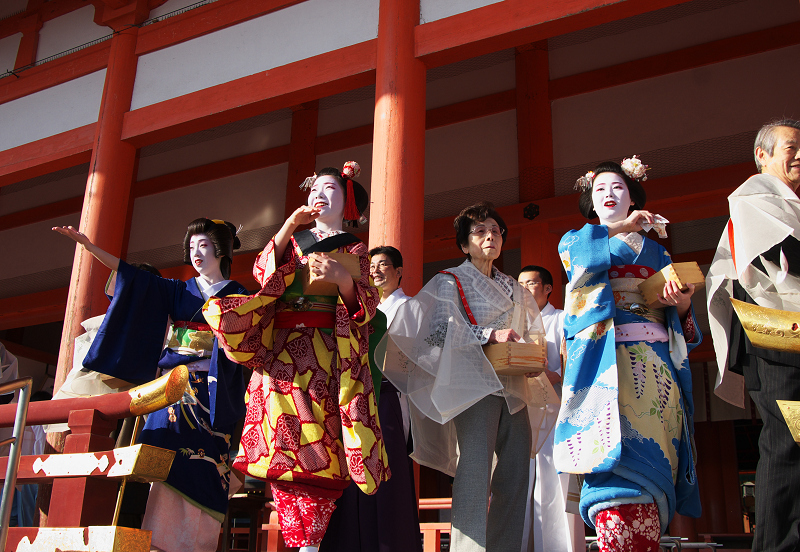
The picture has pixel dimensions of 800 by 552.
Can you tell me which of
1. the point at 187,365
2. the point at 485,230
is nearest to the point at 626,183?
the point at 485,230

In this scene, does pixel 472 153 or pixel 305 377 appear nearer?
pixel 305 377

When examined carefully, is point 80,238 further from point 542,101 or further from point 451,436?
point 542,101

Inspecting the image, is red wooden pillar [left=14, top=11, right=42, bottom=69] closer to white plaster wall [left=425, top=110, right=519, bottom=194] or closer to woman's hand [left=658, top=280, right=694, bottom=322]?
white plaster wall [left=425, top=110, right=519, bottom=194]

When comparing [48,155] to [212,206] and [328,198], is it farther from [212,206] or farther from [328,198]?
[328,198]

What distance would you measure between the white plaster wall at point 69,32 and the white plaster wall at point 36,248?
7.70 ft

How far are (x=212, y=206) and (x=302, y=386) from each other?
19.8 feet

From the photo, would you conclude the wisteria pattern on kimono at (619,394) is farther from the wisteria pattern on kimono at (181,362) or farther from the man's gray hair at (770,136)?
the wisteria pattern on kimono at (181,362)

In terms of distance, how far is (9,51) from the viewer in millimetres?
7262

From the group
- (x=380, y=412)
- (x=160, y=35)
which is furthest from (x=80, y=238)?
(x=160, y=35)

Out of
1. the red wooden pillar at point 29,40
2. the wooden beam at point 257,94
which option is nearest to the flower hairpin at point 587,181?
the wooden beam at point 257,94

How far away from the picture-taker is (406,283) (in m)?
4.05

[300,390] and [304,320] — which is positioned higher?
[304,320]

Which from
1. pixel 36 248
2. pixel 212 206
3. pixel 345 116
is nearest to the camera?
pixel 345 116

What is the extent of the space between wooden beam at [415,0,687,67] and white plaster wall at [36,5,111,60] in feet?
12.0
